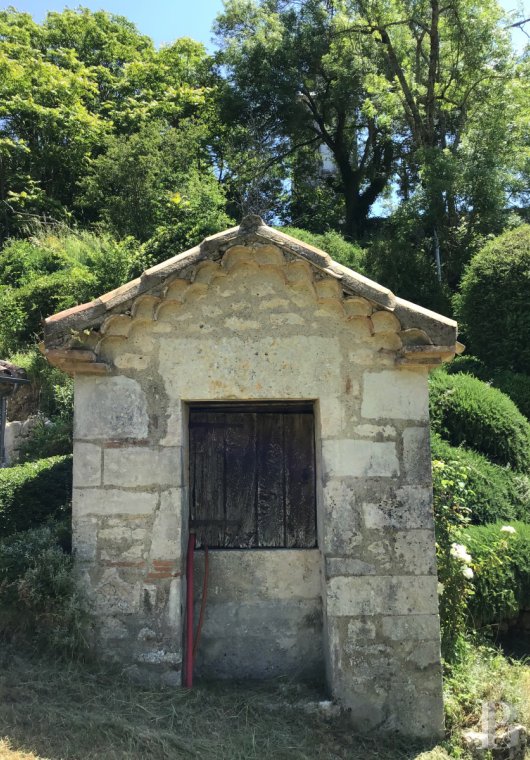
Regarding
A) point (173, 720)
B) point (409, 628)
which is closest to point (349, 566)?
point (409, 628)

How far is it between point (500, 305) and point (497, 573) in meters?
5.08

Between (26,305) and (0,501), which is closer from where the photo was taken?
(0,501)

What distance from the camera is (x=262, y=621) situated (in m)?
4.64

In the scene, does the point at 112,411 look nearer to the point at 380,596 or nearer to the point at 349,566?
the point at 349,566

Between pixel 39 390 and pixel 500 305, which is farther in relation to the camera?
pixel 39 390

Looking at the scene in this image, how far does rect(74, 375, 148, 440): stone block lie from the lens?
14.6 feet

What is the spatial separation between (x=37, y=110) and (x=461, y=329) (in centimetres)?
1377

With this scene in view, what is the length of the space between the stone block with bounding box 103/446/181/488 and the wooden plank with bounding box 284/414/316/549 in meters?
0.97

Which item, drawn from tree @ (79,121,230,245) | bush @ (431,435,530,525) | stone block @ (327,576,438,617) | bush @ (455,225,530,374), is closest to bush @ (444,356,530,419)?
bush @ (455,225,530,374)

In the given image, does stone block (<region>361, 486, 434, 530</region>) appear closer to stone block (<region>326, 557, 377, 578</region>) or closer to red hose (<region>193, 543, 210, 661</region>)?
stone block (<region>326, 557, 377, 578</region>)

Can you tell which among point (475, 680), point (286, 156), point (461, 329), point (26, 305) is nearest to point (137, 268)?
point (26, 305)

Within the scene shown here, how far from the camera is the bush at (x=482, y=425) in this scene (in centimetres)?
738

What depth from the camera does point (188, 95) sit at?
20.3 meters

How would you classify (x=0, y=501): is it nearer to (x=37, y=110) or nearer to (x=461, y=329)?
(x=461, y=329)
